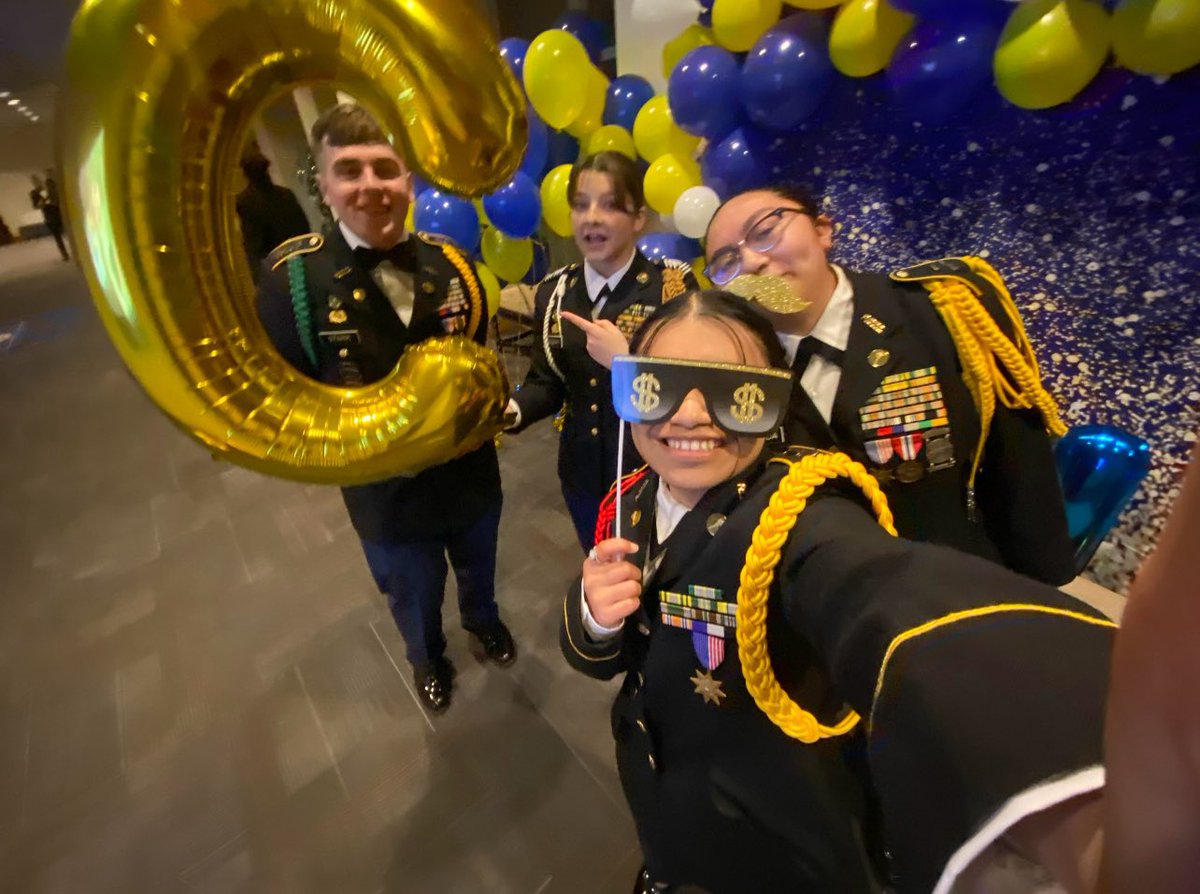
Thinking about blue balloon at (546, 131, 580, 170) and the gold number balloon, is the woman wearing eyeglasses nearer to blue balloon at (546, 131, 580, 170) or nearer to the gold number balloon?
the gold number balloon

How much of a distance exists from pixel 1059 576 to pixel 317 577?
7.35 feet

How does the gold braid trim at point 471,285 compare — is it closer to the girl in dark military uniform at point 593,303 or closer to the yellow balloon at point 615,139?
the girl in dark military uniform at point 593,303

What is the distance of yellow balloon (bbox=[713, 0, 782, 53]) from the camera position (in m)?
1.73

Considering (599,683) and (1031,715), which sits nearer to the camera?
(1031,715)

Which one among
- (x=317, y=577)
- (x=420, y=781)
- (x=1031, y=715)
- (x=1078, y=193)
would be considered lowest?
(x=420, y=781)

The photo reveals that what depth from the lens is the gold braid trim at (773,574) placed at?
0.54 meters

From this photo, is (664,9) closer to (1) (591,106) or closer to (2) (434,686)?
(1) (591,106)

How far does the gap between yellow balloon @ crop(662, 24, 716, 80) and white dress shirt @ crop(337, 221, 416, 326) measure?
1.53 m

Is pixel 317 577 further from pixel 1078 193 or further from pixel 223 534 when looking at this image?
pixel 1078 193

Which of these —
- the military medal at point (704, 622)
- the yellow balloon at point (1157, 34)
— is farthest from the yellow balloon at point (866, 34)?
the military medal at point (704, 622)

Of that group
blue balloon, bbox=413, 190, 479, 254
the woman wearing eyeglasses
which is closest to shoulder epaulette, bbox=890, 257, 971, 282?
the woman wearing eyeglasses

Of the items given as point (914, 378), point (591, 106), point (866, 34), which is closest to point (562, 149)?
point (591, 106)

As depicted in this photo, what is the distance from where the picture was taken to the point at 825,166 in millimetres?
1981

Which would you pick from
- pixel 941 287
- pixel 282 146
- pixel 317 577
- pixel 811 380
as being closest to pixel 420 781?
pixel 317 577
